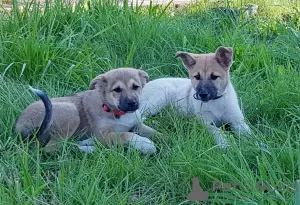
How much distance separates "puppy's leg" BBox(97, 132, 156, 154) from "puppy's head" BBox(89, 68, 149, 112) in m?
0.22

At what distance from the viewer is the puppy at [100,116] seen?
455 centimetres

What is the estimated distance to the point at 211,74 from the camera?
505cm

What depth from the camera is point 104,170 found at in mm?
3873

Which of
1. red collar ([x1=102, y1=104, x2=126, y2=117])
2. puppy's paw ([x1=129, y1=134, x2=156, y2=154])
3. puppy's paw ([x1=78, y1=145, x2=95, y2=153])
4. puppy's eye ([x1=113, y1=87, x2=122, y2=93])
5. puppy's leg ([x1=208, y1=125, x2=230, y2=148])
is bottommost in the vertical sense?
puppy's paw ([x1=78, y1=145, x2=95, y2=153])

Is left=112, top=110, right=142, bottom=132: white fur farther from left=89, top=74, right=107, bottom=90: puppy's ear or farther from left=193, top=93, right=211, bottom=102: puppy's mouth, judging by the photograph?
left=193, top=93, right=211, bottom=102: puppy's mouth

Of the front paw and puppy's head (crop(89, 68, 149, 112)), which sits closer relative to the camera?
the front paw

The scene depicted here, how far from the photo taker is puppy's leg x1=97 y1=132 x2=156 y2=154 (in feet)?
14.4

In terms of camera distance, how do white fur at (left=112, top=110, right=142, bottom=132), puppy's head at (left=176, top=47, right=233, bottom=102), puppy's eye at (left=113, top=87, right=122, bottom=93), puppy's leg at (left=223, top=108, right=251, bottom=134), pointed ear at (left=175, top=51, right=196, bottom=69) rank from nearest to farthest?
puppy's leg at (left=223, top=108, right=251, bottom=134) < puppy's eye at (left=113, top=87, right=122, bottom=93) < white fur at (left=112, top=110, right=142, bottom=132) < puppy's head at (left=176, top=47, right=233, bottom=102) < pointed ear at (left=175, top=51, right=196, bottom=69)

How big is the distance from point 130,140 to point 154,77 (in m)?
1.67

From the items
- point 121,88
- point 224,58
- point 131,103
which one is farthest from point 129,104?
point 224,58

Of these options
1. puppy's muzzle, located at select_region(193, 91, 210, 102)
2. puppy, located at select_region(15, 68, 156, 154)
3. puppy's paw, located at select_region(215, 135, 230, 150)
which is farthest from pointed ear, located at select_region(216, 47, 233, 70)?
puppy's paw, located at select_region(215, 135, 230, 150)

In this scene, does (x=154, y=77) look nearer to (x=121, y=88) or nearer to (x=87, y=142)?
(x=121, y=88)

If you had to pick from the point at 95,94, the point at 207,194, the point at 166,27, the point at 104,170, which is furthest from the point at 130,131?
the point at 166,27

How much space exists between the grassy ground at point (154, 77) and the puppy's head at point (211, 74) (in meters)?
0.27
